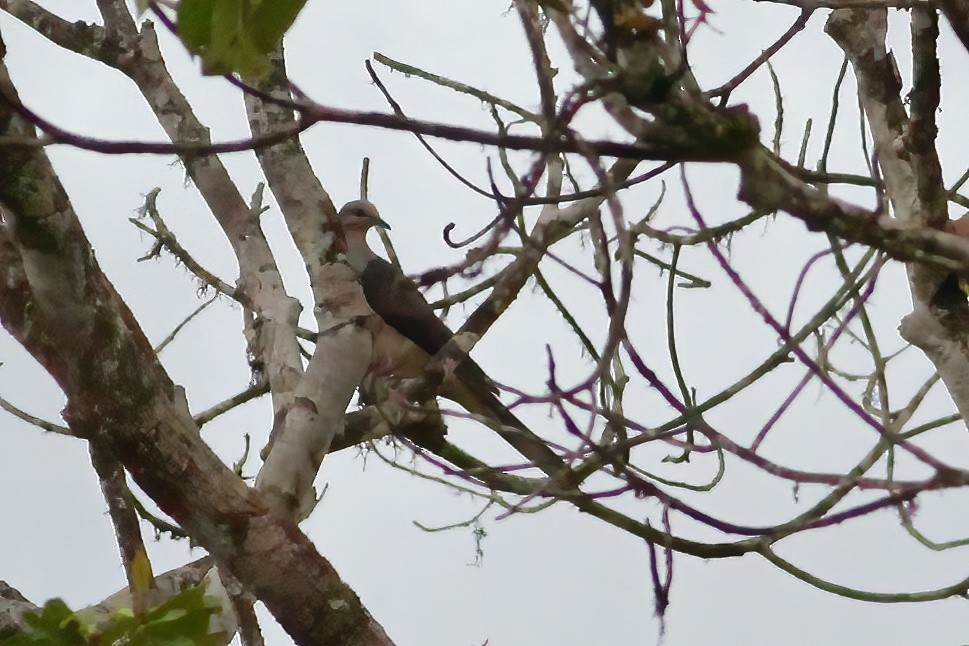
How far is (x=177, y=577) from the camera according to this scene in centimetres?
314

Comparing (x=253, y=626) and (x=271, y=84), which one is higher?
(x=271, y=84)

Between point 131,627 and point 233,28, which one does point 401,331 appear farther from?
point 233,28

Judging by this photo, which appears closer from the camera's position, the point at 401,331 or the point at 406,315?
the point at 406,315

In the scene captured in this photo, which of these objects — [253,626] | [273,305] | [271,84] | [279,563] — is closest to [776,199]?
[279,563]

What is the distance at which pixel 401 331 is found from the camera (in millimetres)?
5645

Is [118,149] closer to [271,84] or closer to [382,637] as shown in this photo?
[382,637]

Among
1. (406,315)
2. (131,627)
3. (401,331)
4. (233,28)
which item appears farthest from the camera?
(401,331)

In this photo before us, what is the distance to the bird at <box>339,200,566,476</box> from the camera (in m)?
4.34

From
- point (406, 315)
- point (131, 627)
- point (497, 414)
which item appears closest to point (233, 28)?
point (131, 627)

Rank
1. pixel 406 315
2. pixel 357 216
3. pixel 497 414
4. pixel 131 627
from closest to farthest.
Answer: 1. pixel 131 627
2. pixel 497 414
3. pixel 406 315
4. pixel 357 216

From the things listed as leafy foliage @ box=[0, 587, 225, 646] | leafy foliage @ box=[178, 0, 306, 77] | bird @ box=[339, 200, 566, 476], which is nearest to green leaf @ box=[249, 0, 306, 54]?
leafy foliage @ box=[178, 0, 306, 77]

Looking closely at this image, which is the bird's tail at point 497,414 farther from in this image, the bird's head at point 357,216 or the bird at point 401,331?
the bird's head at point 357,216

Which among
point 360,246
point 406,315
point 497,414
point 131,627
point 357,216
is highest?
point 357,216

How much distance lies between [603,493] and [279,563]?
1.05 meters
